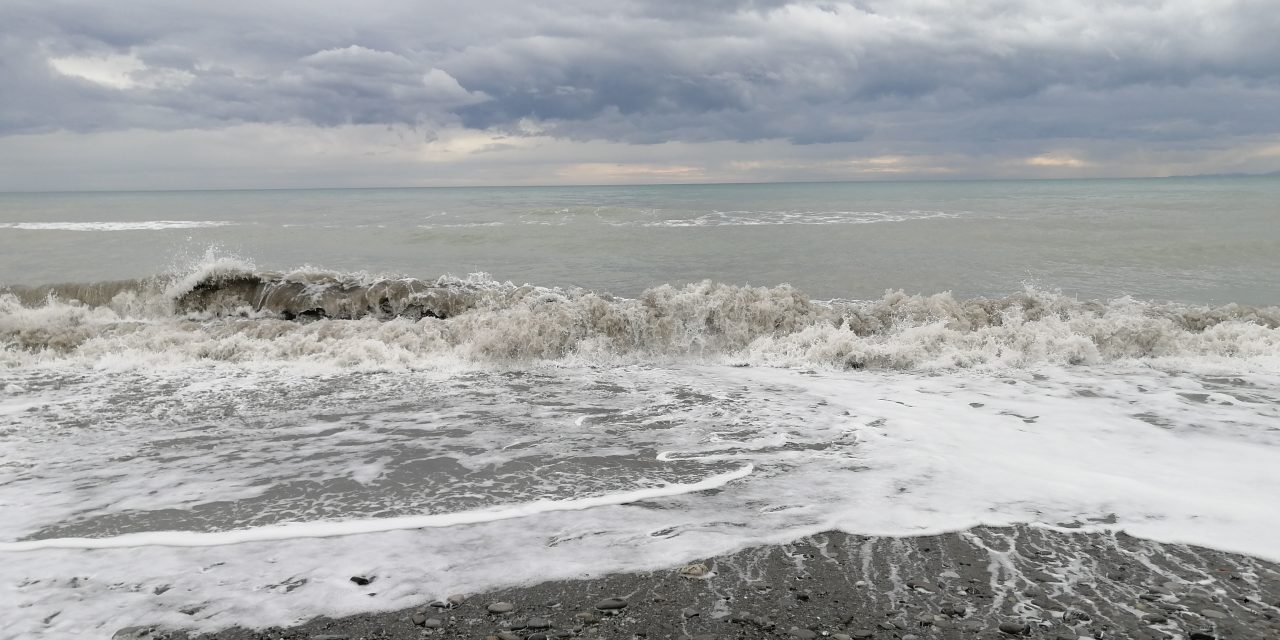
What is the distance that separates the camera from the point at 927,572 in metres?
3.86

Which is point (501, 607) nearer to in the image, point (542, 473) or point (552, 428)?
point (542, 473)

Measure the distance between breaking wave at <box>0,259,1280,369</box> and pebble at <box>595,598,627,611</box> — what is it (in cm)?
622

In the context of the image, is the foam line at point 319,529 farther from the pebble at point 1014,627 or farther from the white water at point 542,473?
the pebble at point 1014,627

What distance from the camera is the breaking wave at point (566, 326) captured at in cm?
945

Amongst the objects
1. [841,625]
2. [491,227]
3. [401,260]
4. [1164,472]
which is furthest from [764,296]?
[491,227]

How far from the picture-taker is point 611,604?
3.56 meters

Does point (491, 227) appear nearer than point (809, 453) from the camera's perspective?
No

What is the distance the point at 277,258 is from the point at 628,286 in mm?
12274

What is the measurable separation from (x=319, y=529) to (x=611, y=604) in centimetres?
199

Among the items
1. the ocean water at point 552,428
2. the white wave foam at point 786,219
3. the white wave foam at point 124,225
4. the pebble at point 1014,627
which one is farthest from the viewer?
the white wave foam at point 786,219

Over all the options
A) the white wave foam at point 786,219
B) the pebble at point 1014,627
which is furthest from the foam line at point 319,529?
the white wave foam at point 786,219

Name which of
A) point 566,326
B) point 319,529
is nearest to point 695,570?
point 319,529

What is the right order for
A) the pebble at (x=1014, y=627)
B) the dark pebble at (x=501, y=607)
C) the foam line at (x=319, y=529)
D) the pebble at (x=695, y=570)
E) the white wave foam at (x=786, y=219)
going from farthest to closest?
the white wave foam at (x=786, y=219) → the foam line at (x=319, y=529) → the pebble at (x=695, y=570) → the dark pebble at (x=501, y=607) → the pebble at (x=1014, y=627)

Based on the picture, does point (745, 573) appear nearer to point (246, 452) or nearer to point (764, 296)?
point (246, 452)
